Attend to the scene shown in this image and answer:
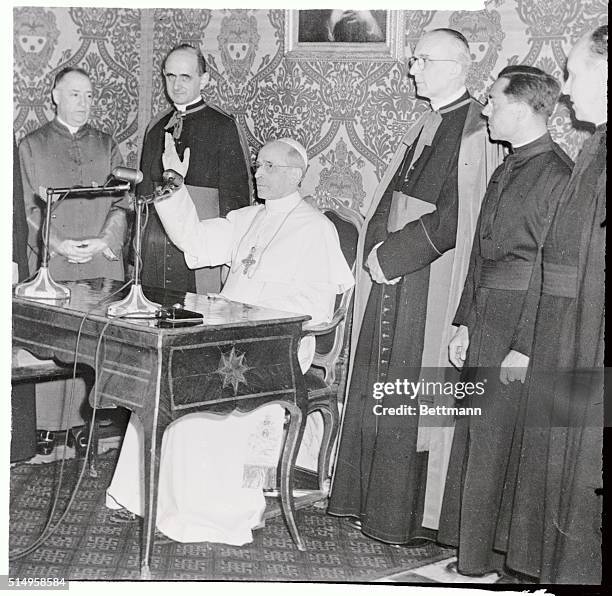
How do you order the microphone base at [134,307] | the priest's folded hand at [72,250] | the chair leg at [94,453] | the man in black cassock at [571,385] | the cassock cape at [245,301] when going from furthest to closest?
the chair leg at [94,453] → the priest's folded hand at [72,250] → the cassock cape at [245,301] → the man in black cassock at [571,385] → the microphone base at [134,307]

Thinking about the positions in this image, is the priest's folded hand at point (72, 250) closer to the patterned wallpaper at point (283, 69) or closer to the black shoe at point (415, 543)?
the patterned wallpaper at point (283, 69)

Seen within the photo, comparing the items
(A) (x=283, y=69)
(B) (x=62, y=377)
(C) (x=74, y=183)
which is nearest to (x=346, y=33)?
(A) (x=283, y=69)

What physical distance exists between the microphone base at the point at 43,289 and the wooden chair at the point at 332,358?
3.30ft

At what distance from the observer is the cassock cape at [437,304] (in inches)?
→ 153

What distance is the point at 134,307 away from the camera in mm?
3617

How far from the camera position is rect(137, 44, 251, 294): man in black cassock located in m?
4.04

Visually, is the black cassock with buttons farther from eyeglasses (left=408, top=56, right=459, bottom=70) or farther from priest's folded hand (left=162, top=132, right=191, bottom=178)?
eyeglasses (left=408, top=56, right=459, bottom=70)

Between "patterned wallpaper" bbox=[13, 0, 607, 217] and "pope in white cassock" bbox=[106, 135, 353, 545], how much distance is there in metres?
0.14

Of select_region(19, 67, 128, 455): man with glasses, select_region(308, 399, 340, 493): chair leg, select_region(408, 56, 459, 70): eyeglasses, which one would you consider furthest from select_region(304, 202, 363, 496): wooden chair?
select_region(19, 67, 128, 455): man with glasses

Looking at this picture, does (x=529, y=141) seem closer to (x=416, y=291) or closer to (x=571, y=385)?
(x=416, y=291)

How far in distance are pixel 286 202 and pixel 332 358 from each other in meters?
0.68

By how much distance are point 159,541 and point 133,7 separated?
215 centimetres

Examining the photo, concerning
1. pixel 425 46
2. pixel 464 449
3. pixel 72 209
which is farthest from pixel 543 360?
pixel 72 209

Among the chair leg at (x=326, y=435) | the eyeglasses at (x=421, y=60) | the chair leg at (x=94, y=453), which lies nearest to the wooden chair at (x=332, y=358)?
the chair leg at (x=326, y=435)
